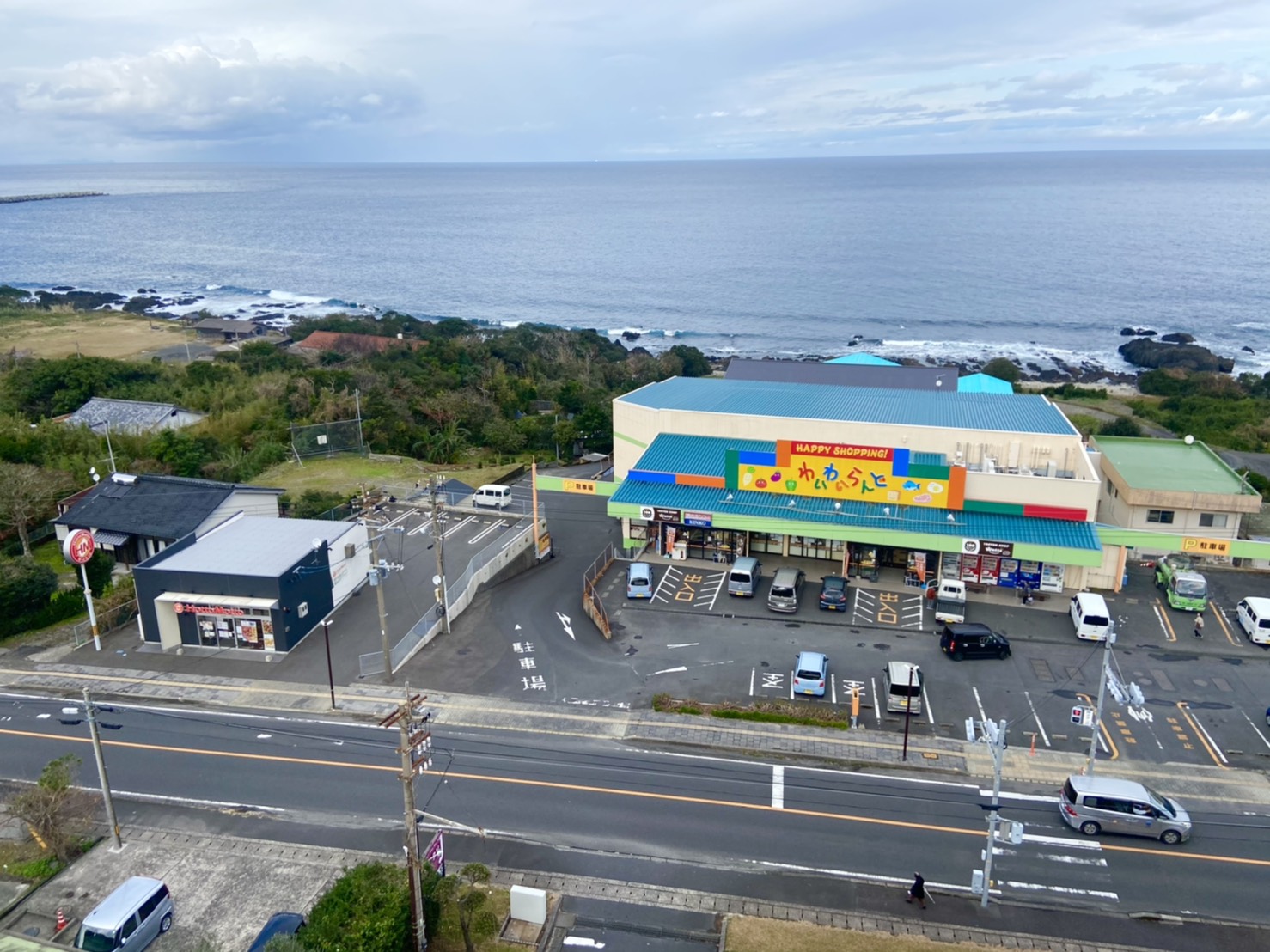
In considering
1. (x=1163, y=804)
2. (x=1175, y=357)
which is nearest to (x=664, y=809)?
(x=1163, y=804)

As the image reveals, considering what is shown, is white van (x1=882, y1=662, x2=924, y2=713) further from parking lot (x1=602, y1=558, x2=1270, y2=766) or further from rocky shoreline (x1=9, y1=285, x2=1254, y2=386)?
rocky shoreline (x1=9, y1=285, x2=1254, y2=386)

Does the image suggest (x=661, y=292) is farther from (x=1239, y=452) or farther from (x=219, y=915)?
(x=219, y=915)

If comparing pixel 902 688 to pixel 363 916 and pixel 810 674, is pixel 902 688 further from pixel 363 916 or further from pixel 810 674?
pixel 363 916

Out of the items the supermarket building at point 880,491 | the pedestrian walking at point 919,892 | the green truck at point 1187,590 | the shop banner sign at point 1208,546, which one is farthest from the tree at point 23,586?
the shop banner sign at point 1208,546

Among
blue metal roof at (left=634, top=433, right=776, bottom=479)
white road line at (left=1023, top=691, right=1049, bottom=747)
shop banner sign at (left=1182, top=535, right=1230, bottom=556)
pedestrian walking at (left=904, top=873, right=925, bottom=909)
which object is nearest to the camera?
pedestrian walking at (left=904, top=873, right=925, bottom=909)

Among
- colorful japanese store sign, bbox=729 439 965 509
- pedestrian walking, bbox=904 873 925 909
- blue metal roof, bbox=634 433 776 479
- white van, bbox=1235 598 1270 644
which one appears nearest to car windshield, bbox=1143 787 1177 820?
pedestrian walking, bbox=904 873 925 909

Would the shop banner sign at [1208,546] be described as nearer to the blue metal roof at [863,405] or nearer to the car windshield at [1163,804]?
the blue metal roof at [863,405]

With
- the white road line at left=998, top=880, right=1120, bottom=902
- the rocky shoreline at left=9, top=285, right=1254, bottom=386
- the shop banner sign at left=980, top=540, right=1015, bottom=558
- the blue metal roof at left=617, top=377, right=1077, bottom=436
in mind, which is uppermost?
the blue metal roof at left=617, top=377, right=1077, bottom=436
